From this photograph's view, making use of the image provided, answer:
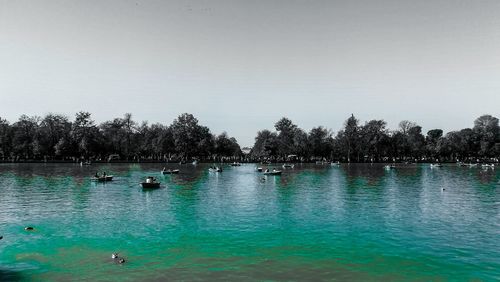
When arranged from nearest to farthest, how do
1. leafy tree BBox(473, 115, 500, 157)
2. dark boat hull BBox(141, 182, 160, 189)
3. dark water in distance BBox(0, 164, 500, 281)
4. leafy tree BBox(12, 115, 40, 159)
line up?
dark water in distance BBox(0, 164, 500, 281) → dark boat hull BBox(141, 182, 160, 189) → leafy tree BBox(12, 115, 40, 159) → leafy tree BBox(473, 115, 500, 157)

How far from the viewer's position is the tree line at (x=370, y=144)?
16888cm

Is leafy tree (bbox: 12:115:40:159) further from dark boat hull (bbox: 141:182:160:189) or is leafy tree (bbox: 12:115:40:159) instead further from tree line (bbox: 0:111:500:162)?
dark boat hull (bbox: 141:182:160:189)

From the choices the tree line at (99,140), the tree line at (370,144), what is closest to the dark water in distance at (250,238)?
the tree line at (99,140)

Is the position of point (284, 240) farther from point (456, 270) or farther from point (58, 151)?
point (58, 151)

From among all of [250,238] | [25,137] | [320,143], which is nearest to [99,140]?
[25,137]

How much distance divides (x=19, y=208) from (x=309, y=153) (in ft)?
489

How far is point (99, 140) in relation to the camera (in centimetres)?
14625

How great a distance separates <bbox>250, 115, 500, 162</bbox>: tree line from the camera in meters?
169

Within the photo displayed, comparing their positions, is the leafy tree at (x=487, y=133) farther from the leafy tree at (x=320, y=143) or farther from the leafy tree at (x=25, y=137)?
the leafy tree at (x=25, y=137)

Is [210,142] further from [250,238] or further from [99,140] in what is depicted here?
[250,238]

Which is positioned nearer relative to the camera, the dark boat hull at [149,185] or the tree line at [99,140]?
the dark boat hull at [149,185]

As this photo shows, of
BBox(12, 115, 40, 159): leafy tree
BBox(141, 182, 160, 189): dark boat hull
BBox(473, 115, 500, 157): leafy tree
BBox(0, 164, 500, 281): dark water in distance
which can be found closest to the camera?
BBox(0, 164, 500, 281): dark water in distance

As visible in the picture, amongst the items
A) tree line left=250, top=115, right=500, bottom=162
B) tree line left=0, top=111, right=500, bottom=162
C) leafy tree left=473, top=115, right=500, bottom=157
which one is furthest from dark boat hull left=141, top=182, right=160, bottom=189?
leafy tree left=473, top=115, right=500, bottom=157

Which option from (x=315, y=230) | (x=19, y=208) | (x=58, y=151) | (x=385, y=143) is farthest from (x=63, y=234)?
(x=385, y=143)
